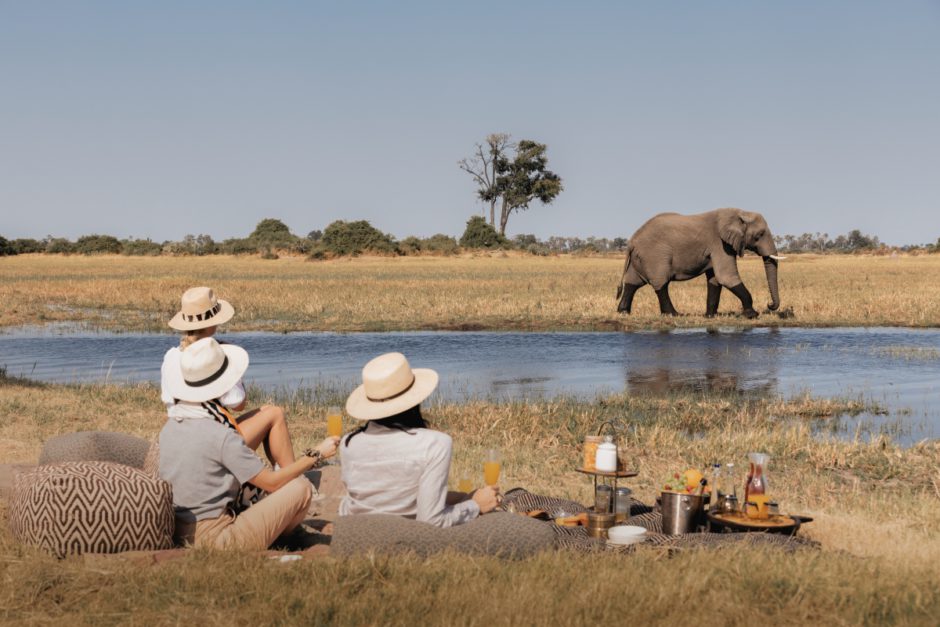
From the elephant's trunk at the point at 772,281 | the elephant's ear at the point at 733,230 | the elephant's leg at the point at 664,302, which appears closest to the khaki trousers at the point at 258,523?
the elephant's trunk at the point at 772,281

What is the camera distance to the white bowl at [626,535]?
643cm

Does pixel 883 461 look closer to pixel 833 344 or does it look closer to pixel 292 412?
pixel 292 412

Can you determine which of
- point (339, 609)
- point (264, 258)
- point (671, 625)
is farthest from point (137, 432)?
point (264, 258)

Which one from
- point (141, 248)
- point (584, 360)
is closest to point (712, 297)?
point (584, 360)

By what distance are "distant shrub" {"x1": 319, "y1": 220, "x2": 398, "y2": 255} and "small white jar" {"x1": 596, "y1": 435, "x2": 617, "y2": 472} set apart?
2864 inches

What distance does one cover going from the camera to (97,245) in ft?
321

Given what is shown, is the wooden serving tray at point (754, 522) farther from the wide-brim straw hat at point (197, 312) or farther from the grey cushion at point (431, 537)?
the wide-brim straw hat at point (197, 312)

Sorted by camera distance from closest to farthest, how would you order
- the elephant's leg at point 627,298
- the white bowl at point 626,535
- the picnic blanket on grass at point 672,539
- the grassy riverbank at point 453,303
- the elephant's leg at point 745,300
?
the picnic blanket on grass at point 672,539 → the white bowl at point 626,535 → the grassy riverbank at point 453,303 → the elephant's leg at point 745,300 → the elephant's leg at point 627,298

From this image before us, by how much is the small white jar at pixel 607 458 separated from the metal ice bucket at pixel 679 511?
0.39 meters

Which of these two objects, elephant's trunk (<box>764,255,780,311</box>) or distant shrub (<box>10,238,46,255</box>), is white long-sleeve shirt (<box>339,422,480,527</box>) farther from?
distant shrub (<box>10,238,46,255</box>)

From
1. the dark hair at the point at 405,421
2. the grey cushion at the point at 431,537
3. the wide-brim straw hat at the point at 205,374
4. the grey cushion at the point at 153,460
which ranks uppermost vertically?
the wide-brim straw hat at the point at 205,374

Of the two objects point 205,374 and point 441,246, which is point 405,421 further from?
point 441,246

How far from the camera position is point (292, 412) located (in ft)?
44.0

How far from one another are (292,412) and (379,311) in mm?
16751
